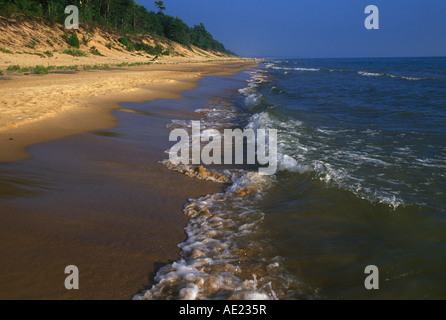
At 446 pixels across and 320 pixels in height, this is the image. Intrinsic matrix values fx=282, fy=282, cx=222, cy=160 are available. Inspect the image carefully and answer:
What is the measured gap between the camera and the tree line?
83.8ft

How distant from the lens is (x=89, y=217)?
10.3 feet

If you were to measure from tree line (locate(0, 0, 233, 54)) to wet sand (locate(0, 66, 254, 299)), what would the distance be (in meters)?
25.4

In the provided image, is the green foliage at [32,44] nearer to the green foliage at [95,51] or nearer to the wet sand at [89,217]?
the green foliage at [95,51]

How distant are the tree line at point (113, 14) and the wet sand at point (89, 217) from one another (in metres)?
25.4

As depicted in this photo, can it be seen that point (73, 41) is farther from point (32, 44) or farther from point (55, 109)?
point (55, 109)

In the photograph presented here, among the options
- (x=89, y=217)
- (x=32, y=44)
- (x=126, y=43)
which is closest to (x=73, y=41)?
(x=32, y=44)

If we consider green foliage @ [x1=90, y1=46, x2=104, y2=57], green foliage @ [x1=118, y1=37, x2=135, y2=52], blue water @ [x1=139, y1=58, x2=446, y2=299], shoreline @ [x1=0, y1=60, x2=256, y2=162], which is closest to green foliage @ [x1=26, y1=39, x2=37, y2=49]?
green foliage @ [x1=90, y1=46, x2=104, y2=57]

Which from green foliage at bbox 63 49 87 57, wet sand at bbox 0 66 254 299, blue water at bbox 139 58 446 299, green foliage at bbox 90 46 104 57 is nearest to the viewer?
wet sand at bbox 0 66 254 299

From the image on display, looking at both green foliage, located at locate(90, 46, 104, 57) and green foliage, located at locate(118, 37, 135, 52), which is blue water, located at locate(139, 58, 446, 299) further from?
green foliage, located at locate(118, 37, 135, 52)

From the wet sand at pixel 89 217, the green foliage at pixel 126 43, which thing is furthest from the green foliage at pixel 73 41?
the wet sand at pixel 89 217

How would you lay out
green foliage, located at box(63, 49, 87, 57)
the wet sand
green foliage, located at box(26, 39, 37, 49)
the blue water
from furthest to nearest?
green foliage, located at box(63, 49, 87, 57)
green foliage, located at box(26, 39, 37, 49)
the blue water
the wet sand

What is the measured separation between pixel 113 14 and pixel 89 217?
4948cm

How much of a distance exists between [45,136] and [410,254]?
20.5 ft
